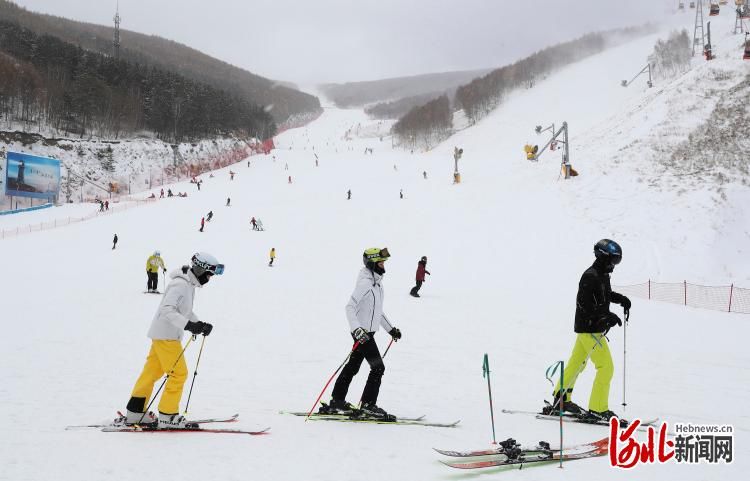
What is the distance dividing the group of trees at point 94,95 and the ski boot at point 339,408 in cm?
8410

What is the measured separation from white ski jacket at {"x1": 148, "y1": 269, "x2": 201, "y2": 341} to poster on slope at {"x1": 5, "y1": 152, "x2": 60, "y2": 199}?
55202 mm

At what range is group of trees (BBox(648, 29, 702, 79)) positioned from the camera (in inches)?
2648

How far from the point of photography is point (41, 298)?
50.5 feet

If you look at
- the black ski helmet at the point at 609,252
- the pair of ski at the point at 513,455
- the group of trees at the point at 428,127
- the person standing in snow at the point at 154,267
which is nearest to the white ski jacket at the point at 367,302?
the pair of ski at the point at 513,455

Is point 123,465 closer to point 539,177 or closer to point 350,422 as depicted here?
point 350,422

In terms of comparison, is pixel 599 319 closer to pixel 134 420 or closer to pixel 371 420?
pixel 371 420

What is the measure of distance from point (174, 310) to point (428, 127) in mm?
93047

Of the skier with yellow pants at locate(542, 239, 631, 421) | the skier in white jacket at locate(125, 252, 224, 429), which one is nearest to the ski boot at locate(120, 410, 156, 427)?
the skier in white jacket at locate(125, 252, 224, 429)

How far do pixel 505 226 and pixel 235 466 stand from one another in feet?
82.8

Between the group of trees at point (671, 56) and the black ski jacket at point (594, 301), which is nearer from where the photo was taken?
the black ski jacket at point (594, 301)

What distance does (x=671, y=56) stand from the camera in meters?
71.6

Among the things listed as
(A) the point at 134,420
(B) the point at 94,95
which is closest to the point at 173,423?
(A) the point at 134,420

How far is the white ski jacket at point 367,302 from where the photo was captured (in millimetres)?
5332

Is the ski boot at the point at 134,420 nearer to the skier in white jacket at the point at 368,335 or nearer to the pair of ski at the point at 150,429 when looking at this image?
the pair of ski at the point at 150,429
